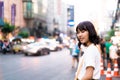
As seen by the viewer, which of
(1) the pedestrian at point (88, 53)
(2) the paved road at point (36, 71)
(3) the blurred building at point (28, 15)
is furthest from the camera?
(3) the blurred building at point (28, 15)

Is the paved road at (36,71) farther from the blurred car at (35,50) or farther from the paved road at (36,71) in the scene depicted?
the blurred car at (35,50)

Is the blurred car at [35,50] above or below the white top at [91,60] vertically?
below

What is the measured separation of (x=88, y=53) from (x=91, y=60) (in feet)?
0.27

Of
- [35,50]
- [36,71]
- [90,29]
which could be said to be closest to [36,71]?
[36,71]

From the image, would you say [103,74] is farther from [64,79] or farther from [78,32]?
[78,32]

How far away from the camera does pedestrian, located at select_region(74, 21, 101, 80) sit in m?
3.86

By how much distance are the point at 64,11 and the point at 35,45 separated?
12042cm

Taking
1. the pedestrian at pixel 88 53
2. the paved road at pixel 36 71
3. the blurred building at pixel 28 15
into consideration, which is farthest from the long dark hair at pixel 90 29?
the blurred building at pixel 28 15

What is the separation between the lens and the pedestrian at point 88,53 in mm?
3859

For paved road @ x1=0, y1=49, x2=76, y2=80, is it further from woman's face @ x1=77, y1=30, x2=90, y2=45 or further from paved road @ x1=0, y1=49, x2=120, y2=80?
woman's face @ x1=77, y1=30, x2=90, y2=45

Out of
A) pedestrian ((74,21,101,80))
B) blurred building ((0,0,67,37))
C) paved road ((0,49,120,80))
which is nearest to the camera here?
pedestrian ((74,21,101,80))

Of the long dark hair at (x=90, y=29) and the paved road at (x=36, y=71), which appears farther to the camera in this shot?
the paved road at (x=36, y=71)

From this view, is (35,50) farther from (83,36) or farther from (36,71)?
(83,36)

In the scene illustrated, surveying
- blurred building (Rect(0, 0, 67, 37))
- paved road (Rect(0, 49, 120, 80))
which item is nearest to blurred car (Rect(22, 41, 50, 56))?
paved road (Rect(0, 49, 120, 80))
